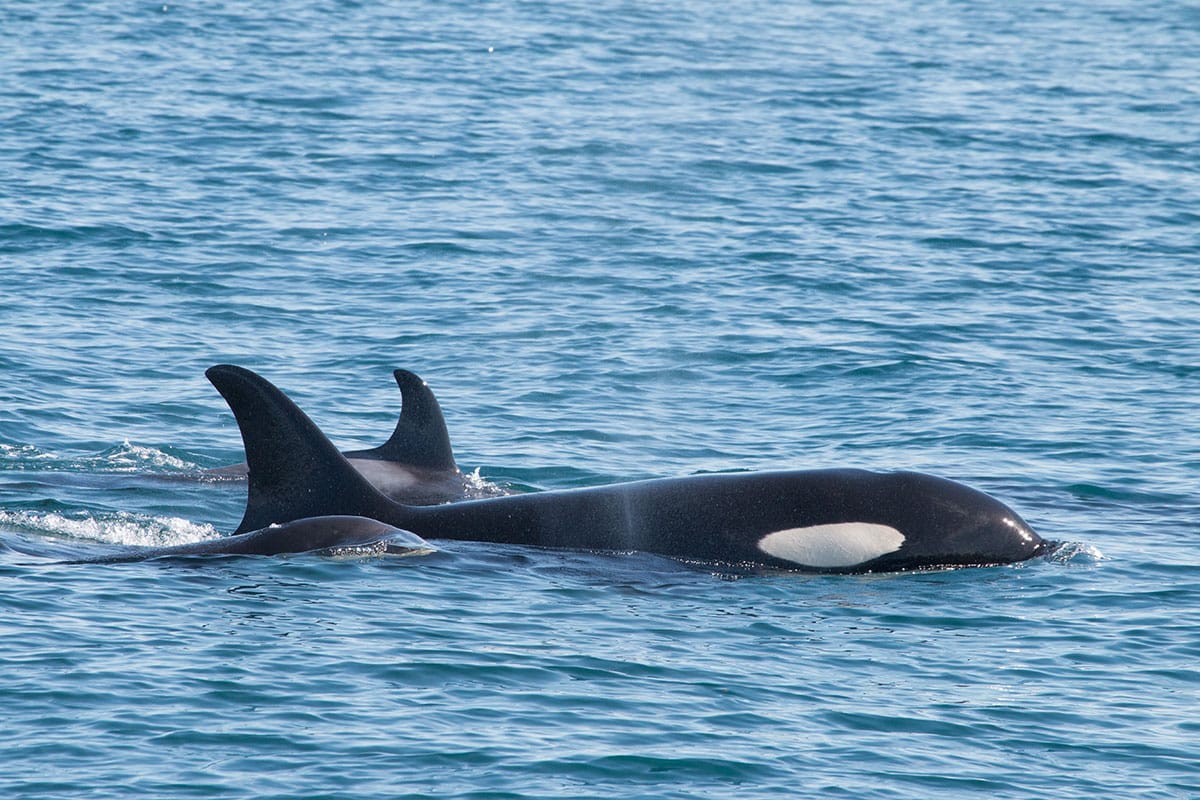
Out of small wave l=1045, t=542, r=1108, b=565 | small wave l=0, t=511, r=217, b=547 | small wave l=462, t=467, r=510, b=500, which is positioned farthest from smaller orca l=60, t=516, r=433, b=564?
small wave l=1045, t=542, r=1108, b=565

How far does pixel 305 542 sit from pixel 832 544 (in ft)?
12.9

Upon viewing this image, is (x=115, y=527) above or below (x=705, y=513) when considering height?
below

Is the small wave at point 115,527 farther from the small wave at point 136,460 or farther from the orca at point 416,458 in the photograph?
the orca at point 416,458

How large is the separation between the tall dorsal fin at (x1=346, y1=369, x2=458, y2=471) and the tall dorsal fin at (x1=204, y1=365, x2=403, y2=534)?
2690 mm

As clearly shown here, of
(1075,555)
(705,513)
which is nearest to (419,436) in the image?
(705,513)

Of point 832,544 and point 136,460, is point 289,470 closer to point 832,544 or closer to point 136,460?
point 136,460

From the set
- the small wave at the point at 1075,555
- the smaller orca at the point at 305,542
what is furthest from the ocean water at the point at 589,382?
the smaller orca at the point at 305,542

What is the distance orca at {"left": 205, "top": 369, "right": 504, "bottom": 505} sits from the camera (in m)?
16.5

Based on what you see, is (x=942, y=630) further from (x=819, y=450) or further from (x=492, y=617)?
(x=819, y=450)

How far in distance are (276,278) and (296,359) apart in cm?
423

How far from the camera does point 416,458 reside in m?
16.9

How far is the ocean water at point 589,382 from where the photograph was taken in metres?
10.3

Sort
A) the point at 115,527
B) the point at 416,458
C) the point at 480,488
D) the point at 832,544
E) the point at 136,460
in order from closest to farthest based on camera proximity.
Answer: the point at 832,544 < the point at 115,527 < the point at 480,488 < the point at 416,458 < the point at 136,460

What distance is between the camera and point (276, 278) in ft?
82.4
